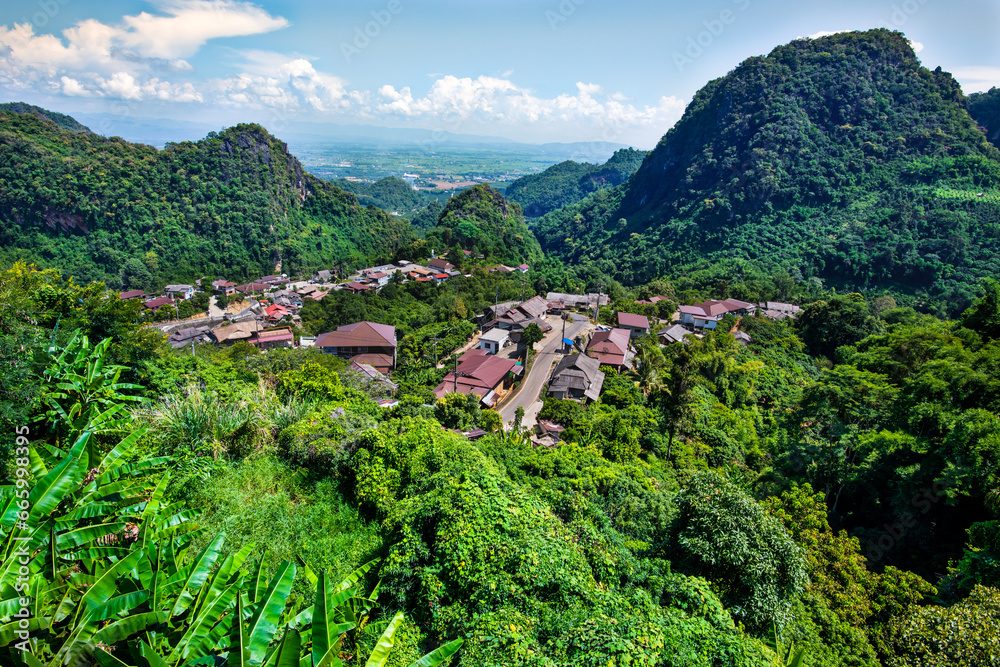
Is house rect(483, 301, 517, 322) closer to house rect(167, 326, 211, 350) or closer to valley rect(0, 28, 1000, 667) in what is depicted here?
valley rect(0, 28, 1000, 667)

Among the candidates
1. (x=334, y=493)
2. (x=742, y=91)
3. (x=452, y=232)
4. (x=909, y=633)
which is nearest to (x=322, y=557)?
(x=334, y=493)

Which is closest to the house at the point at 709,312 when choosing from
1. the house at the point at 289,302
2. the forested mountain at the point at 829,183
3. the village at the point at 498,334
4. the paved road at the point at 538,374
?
the village at the point at 498,334

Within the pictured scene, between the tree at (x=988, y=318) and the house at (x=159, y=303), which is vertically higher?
the tree at (x=988, y=318)

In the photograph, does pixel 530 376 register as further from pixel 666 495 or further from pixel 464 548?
pixel 464 548

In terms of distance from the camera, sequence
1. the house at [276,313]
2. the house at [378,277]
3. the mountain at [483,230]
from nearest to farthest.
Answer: the house at [276,313] → the house at [378,277] → the mountain at [483,230]

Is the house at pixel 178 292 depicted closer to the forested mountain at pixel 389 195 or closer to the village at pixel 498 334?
the village at pixel 498 334

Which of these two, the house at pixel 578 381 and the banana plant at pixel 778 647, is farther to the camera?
the house at pixel 578 381

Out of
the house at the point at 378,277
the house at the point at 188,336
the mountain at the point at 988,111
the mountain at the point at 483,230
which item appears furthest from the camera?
the mountain at the point at 988,111

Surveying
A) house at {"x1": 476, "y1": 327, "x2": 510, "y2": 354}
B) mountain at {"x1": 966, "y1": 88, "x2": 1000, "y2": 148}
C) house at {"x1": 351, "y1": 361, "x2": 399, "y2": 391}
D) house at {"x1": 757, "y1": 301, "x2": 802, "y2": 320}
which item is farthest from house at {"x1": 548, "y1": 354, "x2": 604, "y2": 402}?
mountain at {"x1": 966, "y1": 88, "x2": 1000, "y2": 148}
